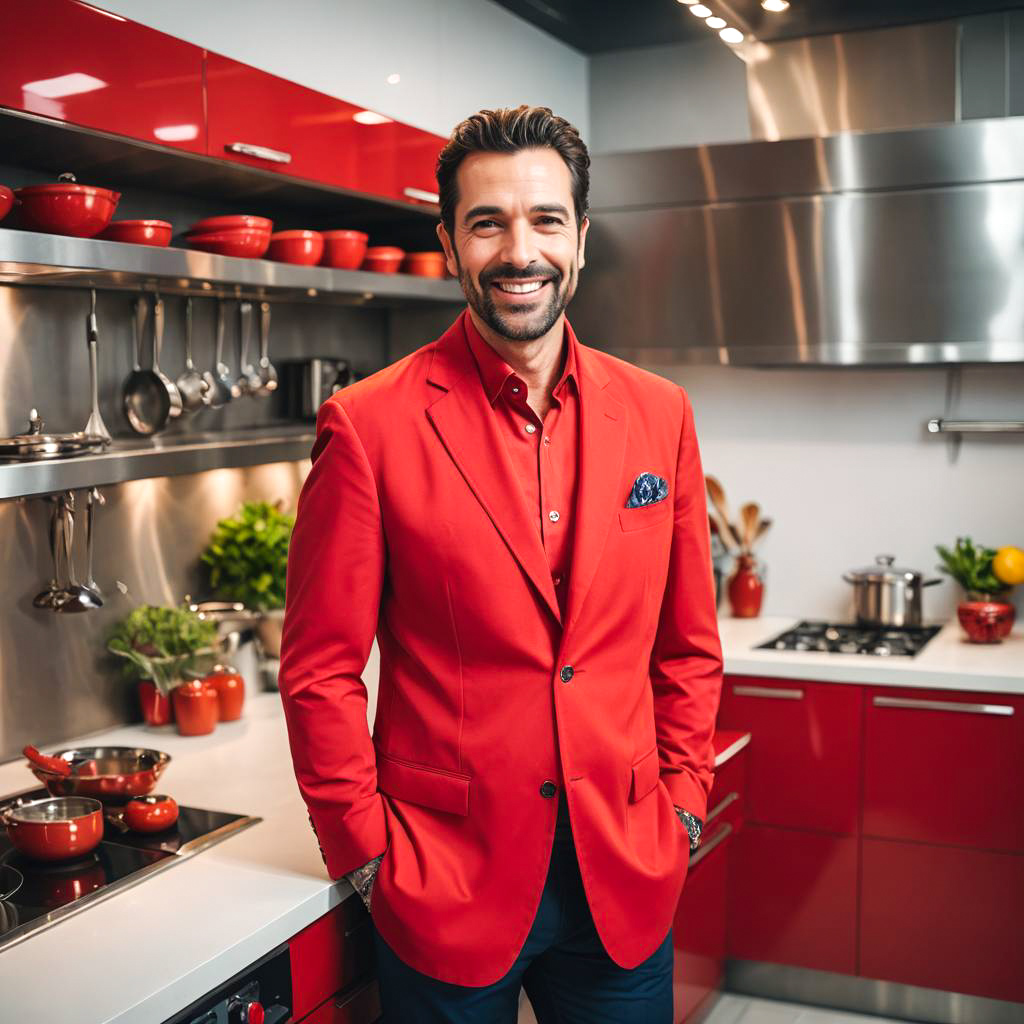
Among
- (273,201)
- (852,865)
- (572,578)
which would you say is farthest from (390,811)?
(852,865)

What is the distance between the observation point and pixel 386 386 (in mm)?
1697

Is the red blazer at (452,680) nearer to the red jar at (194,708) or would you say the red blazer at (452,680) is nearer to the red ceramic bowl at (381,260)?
the red jar at (194,708)

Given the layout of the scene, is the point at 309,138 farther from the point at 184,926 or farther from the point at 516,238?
the point at 184,926

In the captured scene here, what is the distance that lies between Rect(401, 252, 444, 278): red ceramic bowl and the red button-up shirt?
1.27m

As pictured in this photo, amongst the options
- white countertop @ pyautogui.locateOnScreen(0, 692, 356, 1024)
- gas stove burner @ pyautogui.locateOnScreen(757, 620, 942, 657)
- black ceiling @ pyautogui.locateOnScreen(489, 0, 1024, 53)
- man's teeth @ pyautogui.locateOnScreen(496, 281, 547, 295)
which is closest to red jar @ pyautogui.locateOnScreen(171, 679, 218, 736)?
white countertop @ pyautogui.locateOnScreen(0, 692, 356, 1024)

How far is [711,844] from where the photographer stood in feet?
9.07

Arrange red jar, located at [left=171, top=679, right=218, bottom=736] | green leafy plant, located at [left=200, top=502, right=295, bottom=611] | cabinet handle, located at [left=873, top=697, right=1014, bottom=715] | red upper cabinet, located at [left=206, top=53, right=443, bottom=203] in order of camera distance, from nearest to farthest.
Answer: red upper cabinet, located at [left=206, top=53, right=443, bottom=203] → red jar, located at [left=171, top=679, right=218, bottom=736] → green leafy plant, located at [left=200, top=502, right=295, bottom=611] → cabinet handle, located at [left=873, top=697, right=1014, bottom=715]

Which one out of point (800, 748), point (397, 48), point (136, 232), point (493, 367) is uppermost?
point (397, 48)

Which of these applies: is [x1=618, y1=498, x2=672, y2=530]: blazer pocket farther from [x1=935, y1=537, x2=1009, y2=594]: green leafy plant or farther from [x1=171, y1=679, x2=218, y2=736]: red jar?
[x1=935, y1=537, x2=1009, y2=594]: green leafy plant

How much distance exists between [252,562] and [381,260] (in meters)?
0.74

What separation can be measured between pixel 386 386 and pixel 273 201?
1.27m

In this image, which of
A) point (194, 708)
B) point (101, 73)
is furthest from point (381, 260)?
point (194, 708)

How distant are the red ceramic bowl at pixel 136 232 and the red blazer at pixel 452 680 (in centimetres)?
65

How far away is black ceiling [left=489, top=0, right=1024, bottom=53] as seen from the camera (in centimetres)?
314
